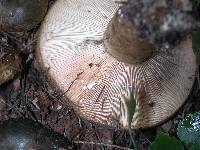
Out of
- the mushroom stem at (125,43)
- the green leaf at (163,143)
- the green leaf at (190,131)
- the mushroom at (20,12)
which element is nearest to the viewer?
the mushroom stem at (125,43)

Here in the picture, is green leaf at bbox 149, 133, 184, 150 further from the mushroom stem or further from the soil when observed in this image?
the soil

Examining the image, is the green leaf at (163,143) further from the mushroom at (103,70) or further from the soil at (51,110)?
the soil at (51,110)

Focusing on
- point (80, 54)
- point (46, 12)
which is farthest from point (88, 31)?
point (46, 12)

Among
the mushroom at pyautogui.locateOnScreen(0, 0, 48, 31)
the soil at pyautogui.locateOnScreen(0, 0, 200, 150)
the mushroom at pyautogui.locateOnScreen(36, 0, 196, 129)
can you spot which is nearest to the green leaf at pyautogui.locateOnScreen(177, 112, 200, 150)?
the mushroom at pyautogui.locateOnScreen(36, 0, 196, 129)

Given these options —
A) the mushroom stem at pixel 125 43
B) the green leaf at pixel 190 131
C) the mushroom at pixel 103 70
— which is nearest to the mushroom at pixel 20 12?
the mushroom at pixel 103 70

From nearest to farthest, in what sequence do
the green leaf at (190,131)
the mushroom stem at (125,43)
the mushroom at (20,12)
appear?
the mushroom stem at (125,43) → the green leaf at (190,131) → the mushroom at (20,12)
